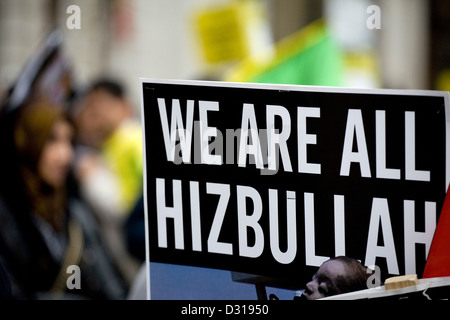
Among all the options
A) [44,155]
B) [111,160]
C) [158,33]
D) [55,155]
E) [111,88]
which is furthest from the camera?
[158,33]

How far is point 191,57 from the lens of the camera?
34.0ft

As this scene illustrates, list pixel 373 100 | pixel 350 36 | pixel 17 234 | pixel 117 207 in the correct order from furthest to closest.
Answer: pixel 350 36 → pixel 117 207 → pixel 17 234 → pixel 373 100

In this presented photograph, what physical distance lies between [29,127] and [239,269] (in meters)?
1.83

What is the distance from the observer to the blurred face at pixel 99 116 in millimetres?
5781

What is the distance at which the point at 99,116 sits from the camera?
19.1 feet

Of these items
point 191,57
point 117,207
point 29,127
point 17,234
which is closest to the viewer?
point 29,127

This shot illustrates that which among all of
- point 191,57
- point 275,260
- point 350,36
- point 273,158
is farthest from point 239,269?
point 350,36

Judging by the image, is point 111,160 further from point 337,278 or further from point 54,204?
point 337,278

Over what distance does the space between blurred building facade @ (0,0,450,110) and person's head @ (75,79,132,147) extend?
375 centimetres

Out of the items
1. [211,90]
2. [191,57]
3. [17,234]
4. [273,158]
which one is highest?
[191,57]

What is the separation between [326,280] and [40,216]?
2259 mm

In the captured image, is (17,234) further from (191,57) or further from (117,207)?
(191,57)

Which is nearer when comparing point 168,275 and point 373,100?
point 373,100

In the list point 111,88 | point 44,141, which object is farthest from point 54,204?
point 111,88
